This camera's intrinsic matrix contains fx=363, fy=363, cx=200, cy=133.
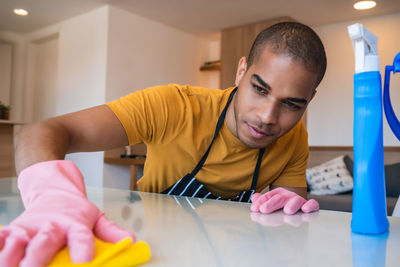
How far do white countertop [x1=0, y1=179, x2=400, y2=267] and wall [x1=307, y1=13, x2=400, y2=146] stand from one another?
376cm

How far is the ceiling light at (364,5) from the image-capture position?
12.1 ft

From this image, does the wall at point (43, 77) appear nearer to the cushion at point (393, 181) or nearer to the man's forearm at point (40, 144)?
the cushion at point (393, 181)

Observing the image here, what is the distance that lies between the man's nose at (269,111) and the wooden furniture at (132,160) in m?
2.83

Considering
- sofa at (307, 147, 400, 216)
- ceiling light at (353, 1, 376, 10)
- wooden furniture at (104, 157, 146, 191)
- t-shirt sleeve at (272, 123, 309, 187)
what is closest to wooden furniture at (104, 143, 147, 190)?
wooden furniture at (104, 157, 146, 191)

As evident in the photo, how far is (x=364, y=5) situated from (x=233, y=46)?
5.05 ft

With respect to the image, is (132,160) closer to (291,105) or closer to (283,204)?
(291,105)

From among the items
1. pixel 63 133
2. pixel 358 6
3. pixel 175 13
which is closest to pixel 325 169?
pixel 358 6

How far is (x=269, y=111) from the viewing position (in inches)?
37.8

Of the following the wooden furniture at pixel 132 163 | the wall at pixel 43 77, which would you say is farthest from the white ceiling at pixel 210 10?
the wooden furniture at pixel 132 163

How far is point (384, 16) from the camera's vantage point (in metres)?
4.06

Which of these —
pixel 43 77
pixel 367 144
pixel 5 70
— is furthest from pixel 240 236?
pixel 5 70

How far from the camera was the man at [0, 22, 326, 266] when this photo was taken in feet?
1.78

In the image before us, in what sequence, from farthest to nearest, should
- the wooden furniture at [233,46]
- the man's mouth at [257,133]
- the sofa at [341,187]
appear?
the wooden furniture at [233,46] < the sofa at [341,187] < the man's mouth at [257,133]

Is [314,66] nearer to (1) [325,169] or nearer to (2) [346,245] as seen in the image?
(2) [346,245]
